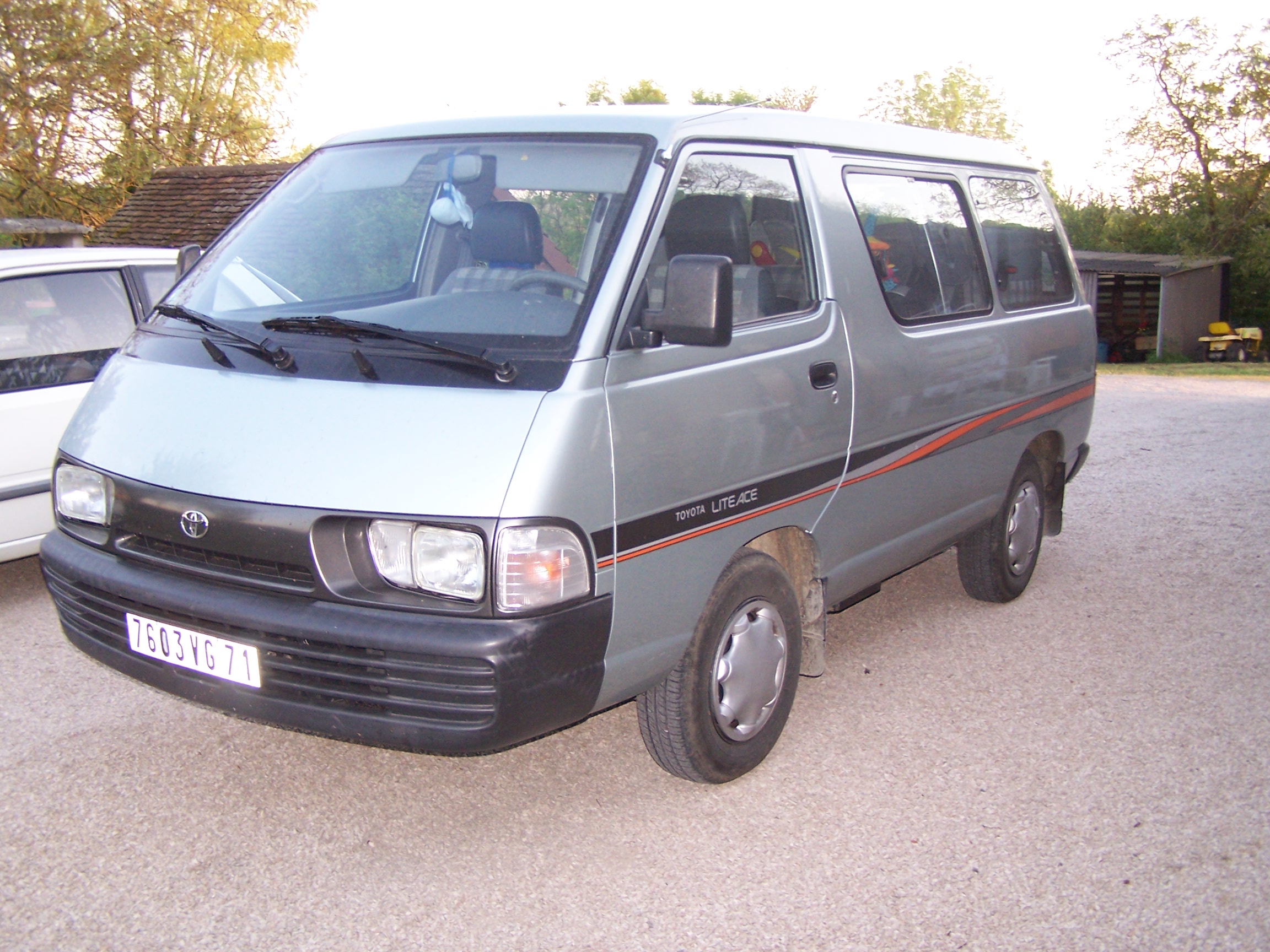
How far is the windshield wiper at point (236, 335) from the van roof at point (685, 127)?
2.91 feet

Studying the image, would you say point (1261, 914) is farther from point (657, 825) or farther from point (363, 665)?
point (363, 665)

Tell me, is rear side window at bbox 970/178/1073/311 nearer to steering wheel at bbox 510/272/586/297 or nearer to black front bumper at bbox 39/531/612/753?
steering wheel at bbox 510/272/586/297

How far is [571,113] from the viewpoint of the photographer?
3631mm

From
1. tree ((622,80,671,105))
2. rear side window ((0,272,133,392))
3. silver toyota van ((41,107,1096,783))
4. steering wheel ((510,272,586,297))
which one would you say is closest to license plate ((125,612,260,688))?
silver toyota van ((41,107,1096,783))

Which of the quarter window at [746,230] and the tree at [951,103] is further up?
the tree at [951,103]

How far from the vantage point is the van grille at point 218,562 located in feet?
9.60

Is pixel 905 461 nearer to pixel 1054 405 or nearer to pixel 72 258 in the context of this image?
pixel 1054 405

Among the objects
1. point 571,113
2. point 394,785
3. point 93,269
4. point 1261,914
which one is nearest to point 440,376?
point 571,113

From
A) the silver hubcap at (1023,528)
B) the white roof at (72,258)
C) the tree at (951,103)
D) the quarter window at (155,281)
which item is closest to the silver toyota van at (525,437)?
the silver hubcap at (1023,528)

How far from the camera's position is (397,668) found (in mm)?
2795

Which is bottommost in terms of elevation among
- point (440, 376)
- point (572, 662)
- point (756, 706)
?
point (756, 706)

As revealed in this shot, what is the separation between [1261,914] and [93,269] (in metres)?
5.69

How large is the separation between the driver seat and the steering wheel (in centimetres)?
3

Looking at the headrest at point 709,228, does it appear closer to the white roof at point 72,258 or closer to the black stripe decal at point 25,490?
the black stripe decal at point 25,490
